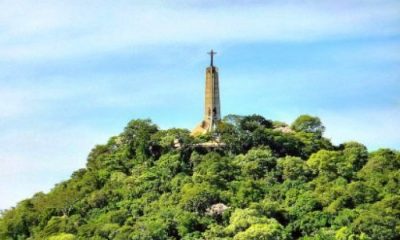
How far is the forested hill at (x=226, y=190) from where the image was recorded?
89.2 m

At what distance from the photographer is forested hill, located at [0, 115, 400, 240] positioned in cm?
8919

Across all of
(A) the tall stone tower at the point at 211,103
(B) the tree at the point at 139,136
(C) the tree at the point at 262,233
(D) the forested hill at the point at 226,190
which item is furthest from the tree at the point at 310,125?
(C) the tree at the point at 262,233

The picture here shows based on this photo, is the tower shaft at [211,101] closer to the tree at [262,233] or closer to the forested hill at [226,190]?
the forested hill at [226,190]

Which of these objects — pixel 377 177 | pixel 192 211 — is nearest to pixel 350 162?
pixel 377 177

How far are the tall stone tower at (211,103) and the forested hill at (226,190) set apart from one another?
1948mm

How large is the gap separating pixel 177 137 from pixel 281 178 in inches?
448

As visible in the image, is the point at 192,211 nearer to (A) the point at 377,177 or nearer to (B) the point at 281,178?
(B) the point at 281,178

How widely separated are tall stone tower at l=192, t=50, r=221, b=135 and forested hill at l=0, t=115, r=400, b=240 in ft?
6.39

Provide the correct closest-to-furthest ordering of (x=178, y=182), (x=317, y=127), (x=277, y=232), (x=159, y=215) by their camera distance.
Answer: (x=277, y=232), (x=159, y=215), (x=178, y=182), (x=317, y=127)

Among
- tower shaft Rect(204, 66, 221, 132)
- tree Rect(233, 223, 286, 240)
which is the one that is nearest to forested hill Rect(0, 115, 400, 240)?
tree Rect(233, 223, 286, 240)

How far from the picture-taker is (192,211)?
9325 cm

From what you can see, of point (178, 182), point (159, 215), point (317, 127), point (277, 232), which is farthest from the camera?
point (317, 127)

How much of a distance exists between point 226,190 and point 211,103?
1398cm

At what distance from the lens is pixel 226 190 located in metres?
95.8
